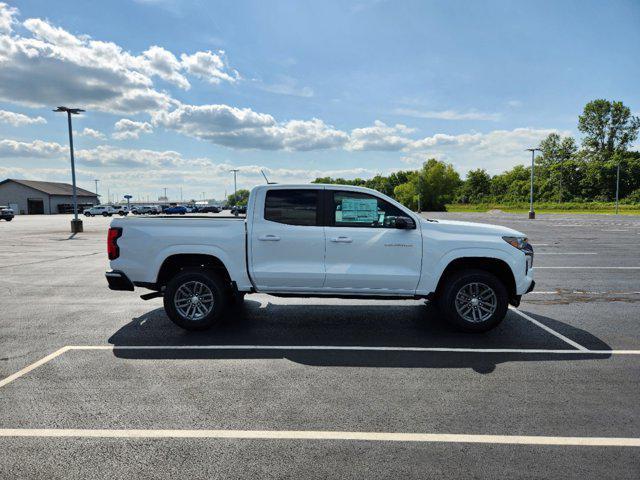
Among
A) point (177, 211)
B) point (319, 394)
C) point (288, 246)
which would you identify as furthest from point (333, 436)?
point (177, 211)

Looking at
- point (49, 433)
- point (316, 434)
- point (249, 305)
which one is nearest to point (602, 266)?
point (249, 305)

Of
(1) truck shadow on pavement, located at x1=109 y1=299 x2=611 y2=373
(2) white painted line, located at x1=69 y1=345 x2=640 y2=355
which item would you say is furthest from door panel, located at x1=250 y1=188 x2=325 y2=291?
(2) white painted line, located at x1=69 y1=345 x2=640 y2=355

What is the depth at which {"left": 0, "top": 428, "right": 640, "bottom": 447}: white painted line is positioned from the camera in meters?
3.08

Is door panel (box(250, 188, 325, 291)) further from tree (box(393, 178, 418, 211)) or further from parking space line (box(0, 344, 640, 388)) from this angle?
tree (box(393, 178, 418, 211))

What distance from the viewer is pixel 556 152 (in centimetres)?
10219

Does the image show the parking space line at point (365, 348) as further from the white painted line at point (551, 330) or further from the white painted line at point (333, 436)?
the white painted line at point (333, 436)

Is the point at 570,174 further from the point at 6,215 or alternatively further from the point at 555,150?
the point at 6,215

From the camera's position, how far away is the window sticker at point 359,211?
5691mm

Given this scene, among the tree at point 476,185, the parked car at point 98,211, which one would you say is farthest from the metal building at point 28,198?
the tree at point 476,185

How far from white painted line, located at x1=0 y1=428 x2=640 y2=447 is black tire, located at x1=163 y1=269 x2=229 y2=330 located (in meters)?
2.50

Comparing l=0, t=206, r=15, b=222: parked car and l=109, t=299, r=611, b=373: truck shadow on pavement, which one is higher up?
l=0, t=206, r=15, b=222: parked car

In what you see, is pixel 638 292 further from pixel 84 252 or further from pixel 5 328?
pixel 84 252

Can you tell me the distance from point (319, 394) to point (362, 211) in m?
2.69

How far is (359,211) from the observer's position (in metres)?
5.71
